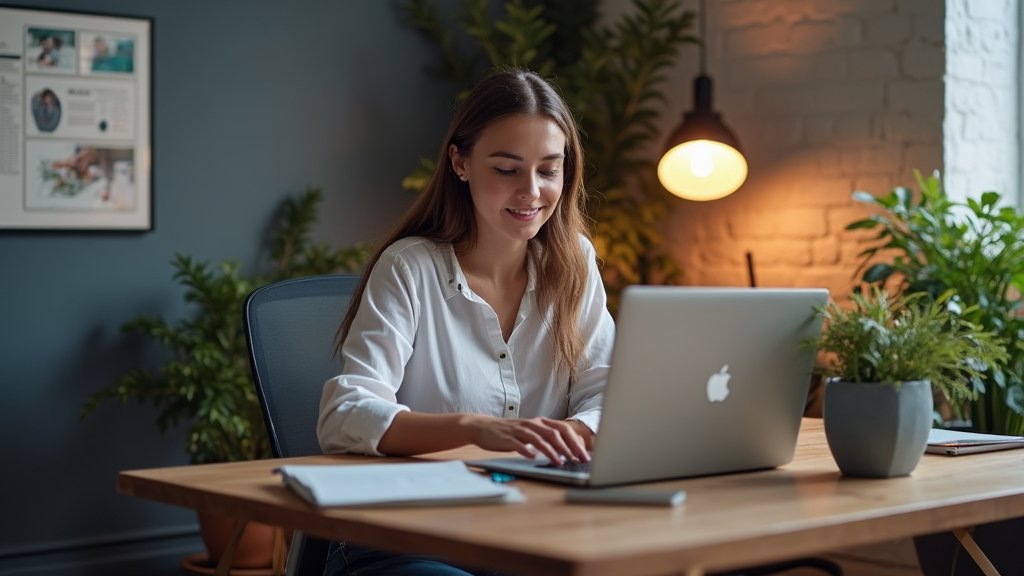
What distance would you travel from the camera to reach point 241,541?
356 cm

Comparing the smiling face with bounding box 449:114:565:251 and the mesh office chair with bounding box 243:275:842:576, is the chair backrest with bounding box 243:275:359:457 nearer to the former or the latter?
the mesh office chair with bounding box 243:275:842:576

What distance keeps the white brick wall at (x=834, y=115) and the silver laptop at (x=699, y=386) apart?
213 centimetres

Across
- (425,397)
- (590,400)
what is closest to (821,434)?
(590,400)

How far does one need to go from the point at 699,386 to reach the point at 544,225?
76cm

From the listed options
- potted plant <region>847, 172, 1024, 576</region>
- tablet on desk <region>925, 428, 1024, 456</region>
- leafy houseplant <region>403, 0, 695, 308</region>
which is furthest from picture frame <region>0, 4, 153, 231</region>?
tablet on desk <region>925, 428, 1024, 456</region>

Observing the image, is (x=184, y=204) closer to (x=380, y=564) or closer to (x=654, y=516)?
(x=380, y=564)

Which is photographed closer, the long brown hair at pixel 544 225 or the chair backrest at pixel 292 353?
the chair backrest at pixel 292 353

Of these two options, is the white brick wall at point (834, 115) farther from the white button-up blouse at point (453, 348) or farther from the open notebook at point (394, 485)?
the open notebook at point (394, 485)

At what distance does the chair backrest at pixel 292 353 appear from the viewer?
76.7 inches

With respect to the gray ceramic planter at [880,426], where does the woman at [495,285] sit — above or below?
above

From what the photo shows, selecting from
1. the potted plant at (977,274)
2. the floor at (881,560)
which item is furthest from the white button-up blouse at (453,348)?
the floor at (881,560)

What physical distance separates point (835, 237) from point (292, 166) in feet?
5.62

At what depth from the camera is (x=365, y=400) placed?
1733mm

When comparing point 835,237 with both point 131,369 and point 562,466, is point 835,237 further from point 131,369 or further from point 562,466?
point 562,466
